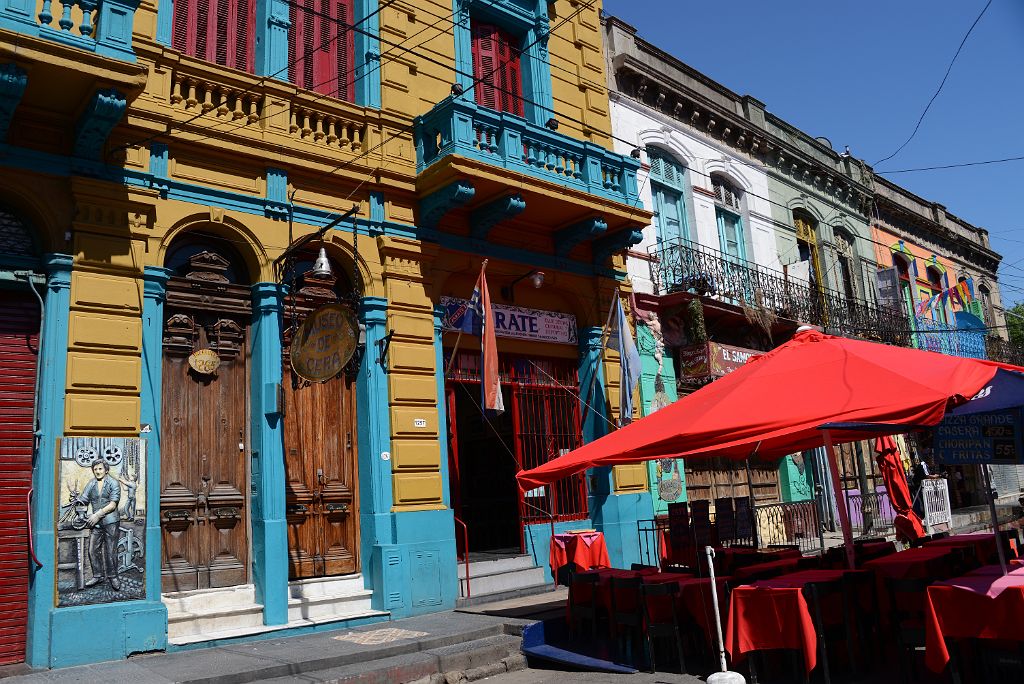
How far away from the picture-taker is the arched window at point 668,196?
1645 centimetres

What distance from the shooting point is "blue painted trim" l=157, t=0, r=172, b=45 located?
9734 millimetres

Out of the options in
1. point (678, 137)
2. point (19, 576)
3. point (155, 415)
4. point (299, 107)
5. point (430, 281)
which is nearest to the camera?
point (19, 576)

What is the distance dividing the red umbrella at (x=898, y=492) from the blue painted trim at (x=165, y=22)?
38.4 ft

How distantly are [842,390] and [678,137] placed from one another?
38.1ft

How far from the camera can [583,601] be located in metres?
8.94

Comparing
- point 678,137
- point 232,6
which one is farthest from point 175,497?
point 678,137

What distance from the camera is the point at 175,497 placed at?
899cm

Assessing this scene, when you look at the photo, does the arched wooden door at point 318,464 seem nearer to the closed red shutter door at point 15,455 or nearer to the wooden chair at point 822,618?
the closed red shutter door at point 15,455

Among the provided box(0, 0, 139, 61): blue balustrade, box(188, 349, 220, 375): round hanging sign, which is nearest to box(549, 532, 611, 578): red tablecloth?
box(188, 349, 220, 375): round hanging sign

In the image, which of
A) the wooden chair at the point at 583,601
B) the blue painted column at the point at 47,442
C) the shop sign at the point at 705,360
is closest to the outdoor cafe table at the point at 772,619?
the wooden chair at the point at 583,601

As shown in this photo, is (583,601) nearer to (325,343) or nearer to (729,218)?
(325,343)

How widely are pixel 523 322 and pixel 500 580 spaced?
13.8 ft

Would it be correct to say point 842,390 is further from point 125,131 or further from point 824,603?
point 125,131

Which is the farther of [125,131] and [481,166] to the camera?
[481,166]
